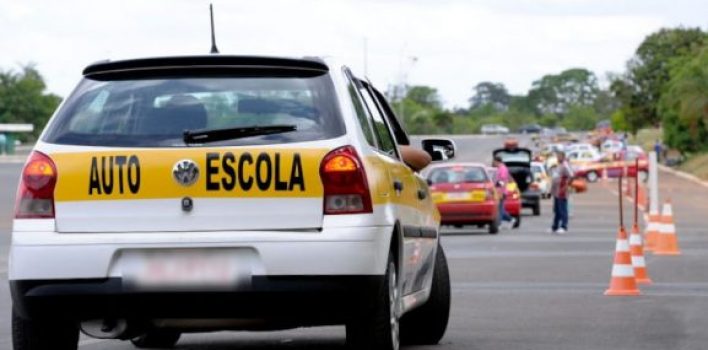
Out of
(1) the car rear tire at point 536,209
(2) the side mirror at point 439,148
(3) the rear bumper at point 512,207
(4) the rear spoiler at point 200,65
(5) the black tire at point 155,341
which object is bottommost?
(1) the car rear tire at point 536,209

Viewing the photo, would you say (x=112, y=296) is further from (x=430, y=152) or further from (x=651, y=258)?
(x=651, y=258)

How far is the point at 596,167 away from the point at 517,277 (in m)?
64.5

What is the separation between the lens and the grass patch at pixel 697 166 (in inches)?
3299

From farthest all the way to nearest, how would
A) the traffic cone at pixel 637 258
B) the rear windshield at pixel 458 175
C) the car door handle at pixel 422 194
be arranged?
the rear windshield at pixel 458 175 → the traffic cone at pixel 637 258 → the car door handle at pixel 422 194

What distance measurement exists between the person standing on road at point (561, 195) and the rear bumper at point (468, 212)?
136 centimetres

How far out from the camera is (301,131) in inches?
350

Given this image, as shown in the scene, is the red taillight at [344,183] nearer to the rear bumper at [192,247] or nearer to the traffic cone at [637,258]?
the rear bumper at [192,247]

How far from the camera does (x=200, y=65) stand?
29.8 feet

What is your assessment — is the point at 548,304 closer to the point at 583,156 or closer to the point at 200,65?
the point at 200,65

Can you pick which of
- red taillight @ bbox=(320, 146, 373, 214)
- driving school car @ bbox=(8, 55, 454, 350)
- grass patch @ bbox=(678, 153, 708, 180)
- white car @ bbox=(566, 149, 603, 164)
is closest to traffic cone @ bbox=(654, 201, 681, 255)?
→ driving school car @ bbox=(8, 55, 454, 350)

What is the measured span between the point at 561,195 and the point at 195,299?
25836 millimetres

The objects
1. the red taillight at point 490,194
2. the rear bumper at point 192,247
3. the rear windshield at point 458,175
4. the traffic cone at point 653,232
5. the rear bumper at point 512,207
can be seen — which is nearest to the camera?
the rear bumper at point 192,247

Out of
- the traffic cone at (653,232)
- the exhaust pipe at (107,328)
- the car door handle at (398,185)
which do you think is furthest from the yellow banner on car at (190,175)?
the traffic cone at (653,232)

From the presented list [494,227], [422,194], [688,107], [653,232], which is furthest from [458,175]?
[688,107]
